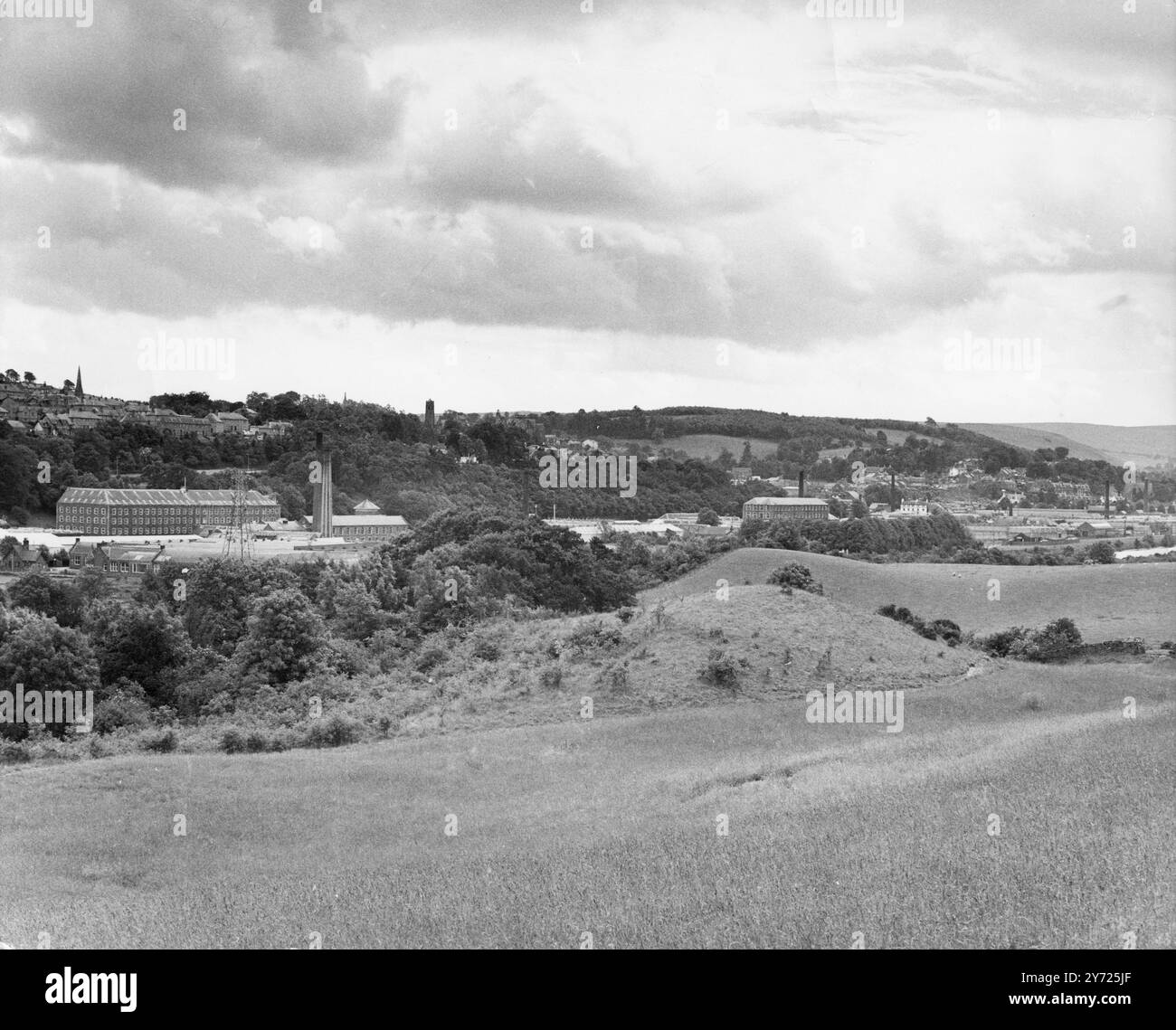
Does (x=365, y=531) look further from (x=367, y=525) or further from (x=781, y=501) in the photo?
(x=781, y=501)

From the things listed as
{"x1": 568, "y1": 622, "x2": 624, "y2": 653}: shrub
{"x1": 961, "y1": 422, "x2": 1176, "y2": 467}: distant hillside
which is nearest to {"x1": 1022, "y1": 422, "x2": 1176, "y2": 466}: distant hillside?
{"x1": 961, "y1": 422, "x2": 1176, "y2": 467}: distant hillside

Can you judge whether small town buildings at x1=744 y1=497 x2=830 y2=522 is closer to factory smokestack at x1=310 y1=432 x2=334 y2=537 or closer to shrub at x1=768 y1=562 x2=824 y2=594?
shrub at x1=768 y1=562 x2=824 y2=594

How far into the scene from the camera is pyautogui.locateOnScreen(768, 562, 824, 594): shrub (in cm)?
2095

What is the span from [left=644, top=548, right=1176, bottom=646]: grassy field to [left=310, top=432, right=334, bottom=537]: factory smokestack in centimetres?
606

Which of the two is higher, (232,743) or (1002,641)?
(1002,641)

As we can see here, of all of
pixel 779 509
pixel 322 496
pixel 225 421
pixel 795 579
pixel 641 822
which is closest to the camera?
pixel 641 822

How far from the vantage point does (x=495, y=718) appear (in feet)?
48.2

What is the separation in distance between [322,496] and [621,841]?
30.5 feet

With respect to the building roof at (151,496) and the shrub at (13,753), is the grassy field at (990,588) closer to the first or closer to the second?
the building roof at (151,496)

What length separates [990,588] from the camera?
22.4m

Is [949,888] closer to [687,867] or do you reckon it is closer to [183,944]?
[687,867]

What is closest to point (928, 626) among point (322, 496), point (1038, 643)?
point (1038, 643)

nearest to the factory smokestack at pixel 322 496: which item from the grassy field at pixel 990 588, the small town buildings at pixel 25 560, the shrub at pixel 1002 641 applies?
the small town buildings at pixel 25 560
